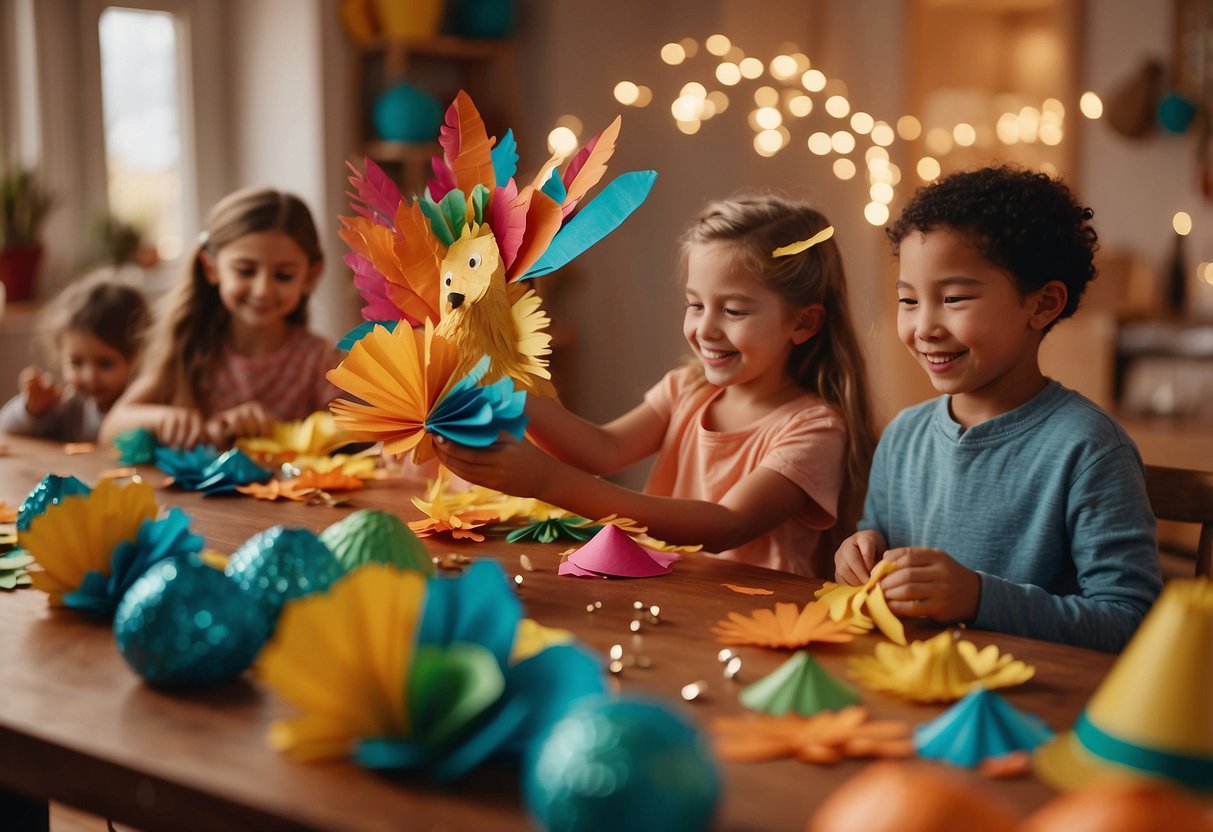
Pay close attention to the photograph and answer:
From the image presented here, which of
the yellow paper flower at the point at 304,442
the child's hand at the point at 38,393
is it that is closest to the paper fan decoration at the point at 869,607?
the yellow paper flower at the point at 304,442

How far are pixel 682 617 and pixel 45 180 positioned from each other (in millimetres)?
3400

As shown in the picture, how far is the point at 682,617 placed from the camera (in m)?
1.03

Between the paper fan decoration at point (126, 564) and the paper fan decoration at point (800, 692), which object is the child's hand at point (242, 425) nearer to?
the paper fan decoration at point (126, 564)

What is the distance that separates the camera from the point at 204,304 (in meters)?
2.39

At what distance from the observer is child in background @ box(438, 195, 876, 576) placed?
148 cm

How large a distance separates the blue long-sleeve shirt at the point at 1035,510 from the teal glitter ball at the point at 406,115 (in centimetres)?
291

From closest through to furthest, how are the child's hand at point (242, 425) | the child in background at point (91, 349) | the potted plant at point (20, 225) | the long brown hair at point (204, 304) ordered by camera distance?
the child's hand at point (242, 425) → the long brown hair at point (204, 304) → the child in background at point (91, 349) → the potted plant at point (20, 225)

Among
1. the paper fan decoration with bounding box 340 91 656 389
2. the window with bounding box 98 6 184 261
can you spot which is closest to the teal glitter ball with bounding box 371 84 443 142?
the window with bounding box 98 6 184 261

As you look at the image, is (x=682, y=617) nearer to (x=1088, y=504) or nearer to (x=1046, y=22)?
(x=1088, y=504)

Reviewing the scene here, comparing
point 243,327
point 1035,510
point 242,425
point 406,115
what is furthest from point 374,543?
point 406,115

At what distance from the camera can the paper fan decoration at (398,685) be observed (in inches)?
26.5

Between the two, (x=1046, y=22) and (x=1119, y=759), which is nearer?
(x=1119, y=759)

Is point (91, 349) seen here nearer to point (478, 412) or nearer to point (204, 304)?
point (204, 304)

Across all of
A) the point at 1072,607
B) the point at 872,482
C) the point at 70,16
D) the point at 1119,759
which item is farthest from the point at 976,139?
the point at 1119,759
